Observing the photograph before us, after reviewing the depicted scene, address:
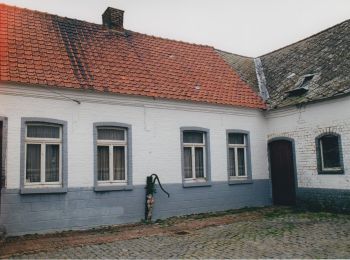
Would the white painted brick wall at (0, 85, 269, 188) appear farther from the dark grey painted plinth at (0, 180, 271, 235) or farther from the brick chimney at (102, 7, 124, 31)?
the brick chimney at (102, 7, 124, 31)

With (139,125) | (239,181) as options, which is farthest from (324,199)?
(139,125)

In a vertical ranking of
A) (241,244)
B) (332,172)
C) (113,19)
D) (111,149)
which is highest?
(113,19)

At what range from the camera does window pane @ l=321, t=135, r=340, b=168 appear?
12922mm

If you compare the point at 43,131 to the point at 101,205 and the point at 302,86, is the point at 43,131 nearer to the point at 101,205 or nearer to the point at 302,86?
the point at 101,205

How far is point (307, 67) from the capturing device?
15.4m

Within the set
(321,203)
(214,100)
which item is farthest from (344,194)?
(214,100)

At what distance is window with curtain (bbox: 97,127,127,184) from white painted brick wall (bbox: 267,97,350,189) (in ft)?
21.7

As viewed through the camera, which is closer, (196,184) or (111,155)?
(111,155)

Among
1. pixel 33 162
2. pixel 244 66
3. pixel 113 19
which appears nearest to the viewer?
pixel 33 162

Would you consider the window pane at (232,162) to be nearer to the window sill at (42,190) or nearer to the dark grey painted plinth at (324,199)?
the dark grey painted plinth at (324,199)

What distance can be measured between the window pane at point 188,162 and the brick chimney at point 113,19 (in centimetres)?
593

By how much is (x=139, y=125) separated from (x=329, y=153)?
270 inches

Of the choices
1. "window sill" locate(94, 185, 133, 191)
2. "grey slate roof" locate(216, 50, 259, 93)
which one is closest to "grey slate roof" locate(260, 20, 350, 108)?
"grey slate roof" locate(216, 50, 259, 93)

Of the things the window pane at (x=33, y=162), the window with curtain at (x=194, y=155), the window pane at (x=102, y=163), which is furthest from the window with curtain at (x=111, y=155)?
the window with curtain at (x=194, y=155)
